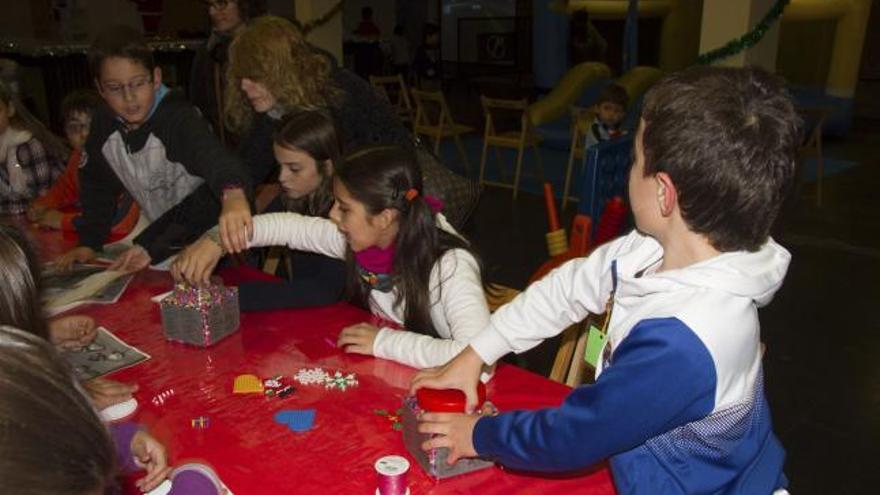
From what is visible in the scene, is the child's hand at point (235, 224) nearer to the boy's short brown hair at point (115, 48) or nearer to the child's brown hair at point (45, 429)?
the boy's short brown hair at point (115, 48)

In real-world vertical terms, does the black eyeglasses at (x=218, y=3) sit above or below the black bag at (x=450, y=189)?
above

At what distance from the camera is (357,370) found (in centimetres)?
166

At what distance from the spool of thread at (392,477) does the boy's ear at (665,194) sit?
0.60 metres

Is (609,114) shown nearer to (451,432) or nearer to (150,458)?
(451,432)

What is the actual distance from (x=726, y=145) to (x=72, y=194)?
9.93 feet

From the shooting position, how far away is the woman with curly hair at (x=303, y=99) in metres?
2.74

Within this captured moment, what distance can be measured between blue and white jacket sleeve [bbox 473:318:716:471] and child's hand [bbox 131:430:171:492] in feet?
2.10

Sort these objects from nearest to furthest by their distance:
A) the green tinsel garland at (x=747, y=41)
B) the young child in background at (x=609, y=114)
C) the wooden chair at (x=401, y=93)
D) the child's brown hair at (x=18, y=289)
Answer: the child's brown hair at (x=18, y=289)
the green tinsel garland at (x=747, y=41)
the young child in background at (x=609, y=114)
the wooden chair at (x=401, y=93)

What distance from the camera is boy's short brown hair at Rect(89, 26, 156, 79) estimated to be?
2.23m

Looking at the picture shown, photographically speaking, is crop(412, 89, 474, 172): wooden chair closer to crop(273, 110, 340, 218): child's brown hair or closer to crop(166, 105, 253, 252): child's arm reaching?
crop(273, 110, 340, 218): child's brown hair

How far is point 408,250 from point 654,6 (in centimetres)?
967

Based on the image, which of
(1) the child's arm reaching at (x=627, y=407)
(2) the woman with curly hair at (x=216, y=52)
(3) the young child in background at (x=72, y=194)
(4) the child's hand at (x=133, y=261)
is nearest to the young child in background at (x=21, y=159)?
(3) the young child in background at (x=72, y=194)

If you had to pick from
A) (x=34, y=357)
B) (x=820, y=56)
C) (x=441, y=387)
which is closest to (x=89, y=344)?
(x=441, y=387)

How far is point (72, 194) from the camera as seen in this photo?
3.21 meters
